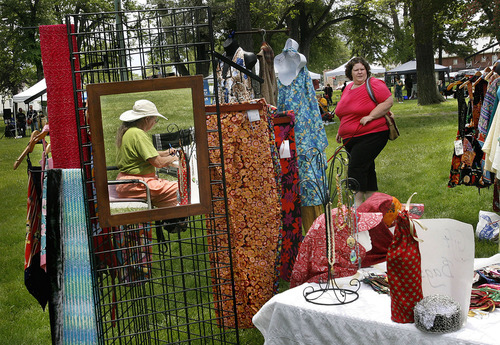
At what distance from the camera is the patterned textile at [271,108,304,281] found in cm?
412

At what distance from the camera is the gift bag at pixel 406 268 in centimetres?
Answer: 222

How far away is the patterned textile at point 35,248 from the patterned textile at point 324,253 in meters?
1.39

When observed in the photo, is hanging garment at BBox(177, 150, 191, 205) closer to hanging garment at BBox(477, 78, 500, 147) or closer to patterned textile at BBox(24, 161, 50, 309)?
patterned textile at BBox(24, 161, 50, 309)

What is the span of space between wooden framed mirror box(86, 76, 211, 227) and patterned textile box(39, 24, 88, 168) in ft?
0.74

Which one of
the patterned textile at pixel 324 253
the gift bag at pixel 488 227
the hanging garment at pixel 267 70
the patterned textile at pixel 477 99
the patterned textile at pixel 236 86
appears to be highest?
the hanging garment at pixel 267 70

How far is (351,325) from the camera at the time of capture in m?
2.41

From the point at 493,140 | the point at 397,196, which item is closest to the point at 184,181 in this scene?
the point at 493,140

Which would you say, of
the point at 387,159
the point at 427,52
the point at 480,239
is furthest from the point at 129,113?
the point at 427,52

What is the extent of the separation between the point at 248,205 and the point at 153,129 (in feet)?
3.82

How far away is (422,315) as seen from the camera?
216cm

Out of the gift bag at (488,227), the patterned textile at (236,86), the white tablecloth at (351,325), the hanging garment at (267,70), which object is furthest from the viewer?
the hanging garment at (267,70)

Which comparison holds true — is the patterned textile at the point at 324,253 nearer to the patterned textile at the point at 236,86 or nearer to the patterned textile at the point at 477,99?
the patterned textile at the point at 236,86

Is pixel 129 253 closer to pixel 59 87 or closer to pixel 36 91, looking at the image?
pixel 59 87

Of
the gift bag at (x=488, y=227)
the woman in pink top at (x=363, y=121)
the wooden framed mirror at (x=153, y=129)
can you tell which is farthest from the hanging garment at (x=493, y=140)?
the wooden framed mirror at (x=153, y=129)
